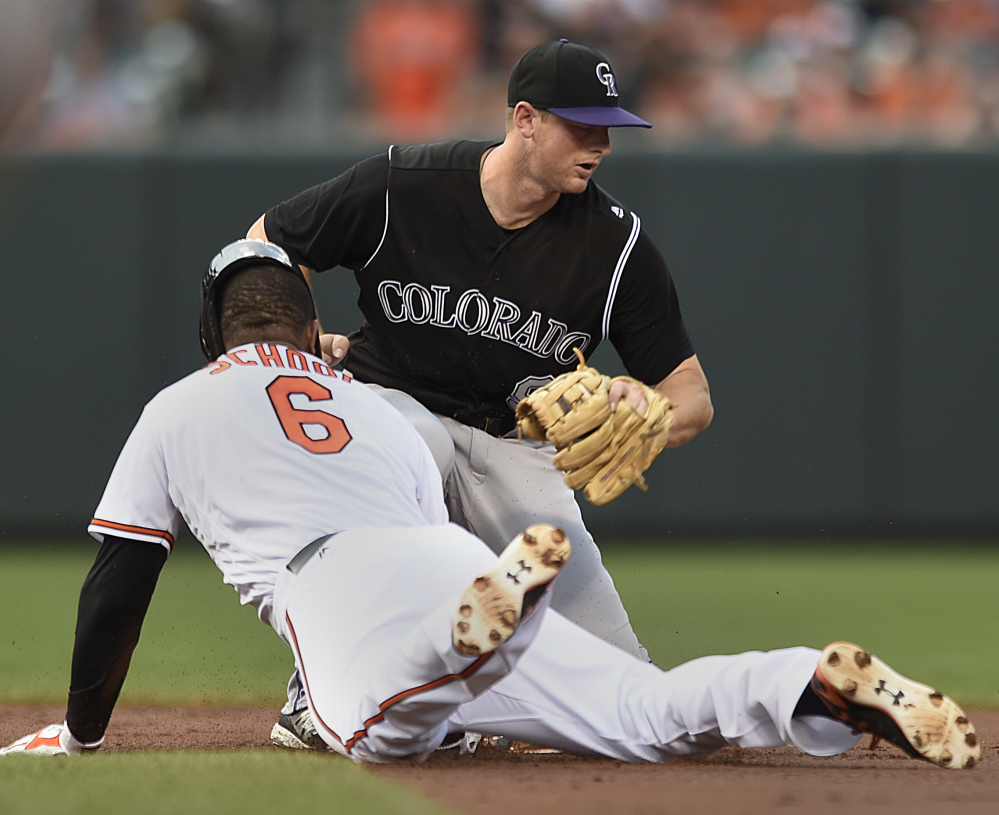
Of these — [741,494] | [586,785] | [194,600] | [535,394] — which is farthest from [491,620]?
[741,494]

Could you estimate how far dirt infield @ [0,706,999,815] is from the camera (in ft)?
7.25

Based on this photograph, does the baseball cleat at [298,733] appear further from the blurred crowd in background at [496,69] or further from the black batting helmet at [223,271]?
the blurred crowd in background at [496,69]

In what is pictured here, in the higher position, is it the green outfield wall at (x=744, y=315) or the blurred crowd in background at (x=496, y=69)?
the blurred crowd in background at (x=496, y=69)

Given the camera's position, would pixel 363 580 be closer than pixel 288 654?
Yes

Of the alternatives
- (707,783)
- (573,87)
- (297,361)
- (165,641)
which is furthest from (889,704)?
(165,641)

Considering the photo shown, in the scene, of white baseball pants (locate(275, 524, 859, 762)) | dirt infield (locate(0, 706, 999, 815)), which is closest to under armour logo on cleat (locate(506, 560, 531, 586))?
white baseball pants (locate(275, 524, 859, 762))

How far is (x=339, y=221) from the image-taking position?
3.74 meters

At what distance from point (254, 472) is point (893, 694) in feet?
4.00

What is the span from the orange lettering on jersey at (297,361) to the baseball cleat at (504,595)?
0.75 metres

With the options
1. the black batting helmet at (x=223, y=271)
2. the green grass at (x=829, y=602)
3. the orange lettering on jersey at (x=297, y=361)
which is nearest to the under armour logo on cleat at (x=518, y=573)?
the orange lettering on jersey at (x=297, y=361)

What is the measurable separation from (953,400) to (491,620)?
5475mm

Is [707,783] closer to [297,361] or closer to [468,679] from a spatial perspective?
[468,679]

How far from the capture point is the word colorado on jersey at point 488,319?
368 centimetres

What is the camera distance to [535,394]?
327 cm
